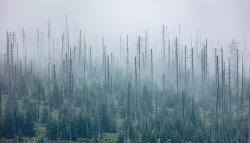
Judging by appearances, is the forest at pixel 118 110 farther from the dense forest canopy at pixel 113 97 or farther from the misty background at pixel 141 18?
the misty background at pixel 141 18

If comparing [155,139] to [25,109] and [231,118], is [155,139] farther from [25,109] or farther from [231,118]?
[25,109]

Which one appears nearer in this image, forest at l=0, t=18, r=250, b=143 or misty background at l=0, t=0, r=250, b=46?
forest at l=0, t=18, r=250, b=143

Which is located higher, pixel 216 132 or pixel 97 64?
pixel 97 64

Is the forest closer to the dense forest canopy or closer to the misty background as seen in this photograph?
the dense forest canopy

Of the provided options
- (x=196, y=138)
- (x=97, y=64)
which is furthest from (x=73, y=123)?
(x=97, y=64)

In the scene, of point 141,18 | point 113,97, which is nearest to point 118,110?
point 113,97

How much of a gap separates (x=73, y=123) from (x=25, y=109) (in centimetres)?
570

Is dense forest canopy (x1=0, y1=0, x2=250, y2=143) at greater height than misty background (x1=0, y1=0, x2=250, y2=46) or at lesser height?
lesser

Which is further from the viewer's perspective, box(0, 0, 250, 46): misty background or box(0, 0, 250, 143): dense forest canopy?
box(0, 0, 250, 46): misty background

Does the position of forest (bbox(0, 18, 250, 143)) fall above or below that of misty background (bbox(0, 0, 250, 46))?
below

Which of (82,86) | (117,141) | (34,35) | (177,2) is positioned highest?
(177,2)

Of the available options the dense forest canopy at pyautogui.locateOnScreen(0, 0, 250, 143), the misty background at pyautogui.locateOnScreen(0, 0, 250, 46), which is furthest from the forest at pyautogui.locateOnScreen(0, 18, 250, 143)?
the misty background at pyautogui.locateOnScreen(0, 0, 250, 46)

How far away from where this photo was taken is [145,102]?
49844 mm

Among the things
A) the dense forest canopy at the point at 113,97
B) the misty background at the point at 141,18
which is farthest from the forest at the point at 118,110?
the misty background at the point at 141,18
